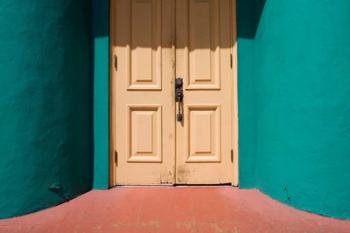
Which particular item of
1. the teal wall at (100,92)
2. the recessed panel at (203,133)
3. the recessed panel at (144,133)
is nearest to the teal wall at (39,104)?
the teal wall at (100,92)

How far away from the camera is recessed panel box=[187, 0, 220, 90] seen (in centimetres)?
445

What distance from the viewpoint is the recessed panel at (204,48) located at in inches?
175

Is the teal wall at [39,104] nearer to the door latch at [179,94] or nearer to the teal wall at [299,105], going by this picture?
the door latch at [179,94]

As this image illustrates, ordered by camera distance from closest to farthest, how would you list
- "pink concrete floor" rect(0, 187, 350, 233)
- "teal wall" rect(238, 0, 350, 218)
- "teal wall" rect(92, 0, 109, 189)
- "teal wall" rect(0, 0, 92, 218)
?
"pink concrete floor" rect(0, 187, 350, 233) → "teal wall" rect(238, 0, 350, 218) → "teal wall" rect(0, 0, 92, 218) → "teal wall" rect(92, 0, 109, 189)

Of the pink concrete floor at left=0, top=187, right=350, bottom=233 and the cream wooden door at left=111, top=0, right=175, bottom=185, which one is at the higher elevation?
the cream wooden door at left=111, top=0, right=175, bottom=185

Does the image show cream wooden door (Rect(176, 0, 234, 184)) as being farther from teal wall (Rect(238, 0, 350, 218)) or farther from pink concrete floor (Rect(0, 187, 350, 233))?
pink concrete floor (Rect(0, 187, 350, 233))

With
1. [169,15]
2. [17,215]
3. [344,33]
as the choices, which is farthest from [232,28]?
[17,215]

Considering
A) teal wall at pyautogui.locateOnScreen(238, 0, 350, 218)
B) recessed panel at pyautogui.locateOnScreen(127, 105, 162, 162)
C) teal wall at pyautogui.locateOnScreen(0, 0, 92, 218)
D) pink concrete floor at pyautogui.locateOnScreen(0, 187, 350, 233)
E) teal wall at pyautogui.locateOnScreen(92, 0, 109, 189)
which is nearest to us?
pink concrete floor at pyautogui.locateOnScreen(0, 187, 350, 233)

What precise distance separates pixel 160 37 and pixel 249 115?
153 centimetres

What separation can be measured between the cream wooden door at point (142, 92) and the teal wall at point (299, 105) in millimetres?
973

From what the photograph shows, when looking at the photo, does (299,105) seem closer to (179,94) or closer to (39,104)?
(179,94)

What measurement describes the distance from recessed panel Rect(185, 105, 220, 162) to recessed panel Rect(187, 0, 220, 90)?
0.33 metres

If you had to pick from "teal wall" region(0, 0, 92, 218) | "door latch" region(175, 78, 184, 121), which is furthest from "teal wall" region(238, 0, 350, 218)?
"teal wall" region(0, 0, 92, 218)

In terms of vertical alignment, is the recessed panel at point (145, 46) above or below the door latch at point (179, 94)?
above
